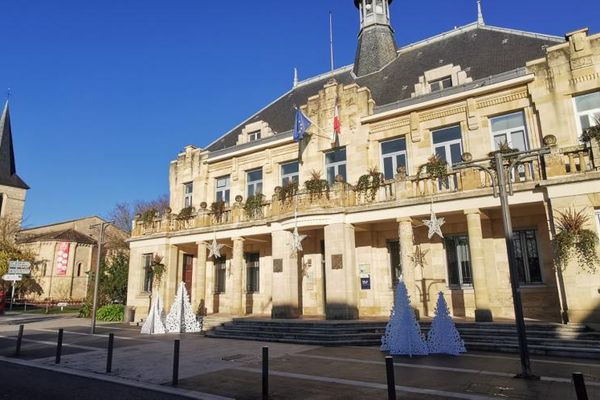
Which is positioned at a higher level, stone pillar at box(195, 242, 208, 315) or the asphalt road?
stone pillar at box(195, 242, 208, 315)

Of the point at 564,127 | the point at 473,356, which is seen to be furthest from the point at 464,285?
the point at 564,127

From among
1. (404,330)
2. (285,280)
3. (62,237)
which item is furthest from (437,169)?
(62,237)

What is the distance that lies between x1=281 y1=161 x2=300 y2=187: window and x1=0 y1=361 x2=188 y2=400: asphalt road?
13815mm

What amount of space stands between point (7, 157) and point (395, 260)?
59099 millimetres

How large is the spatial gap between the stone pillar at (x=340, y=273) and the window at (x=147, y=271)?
1247cm

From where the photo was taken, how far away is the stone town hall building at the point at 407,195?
14289 millimetres

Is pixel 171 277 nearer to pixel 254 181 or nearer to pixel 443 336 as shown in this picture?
pixel 254 181

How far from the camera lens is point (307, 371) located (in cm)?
970

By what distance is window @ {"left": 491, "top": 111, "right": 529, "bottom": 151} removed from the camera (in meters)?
15.9

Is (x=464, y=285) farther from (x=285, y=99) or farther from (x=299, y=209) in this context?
(x=285, y=99)

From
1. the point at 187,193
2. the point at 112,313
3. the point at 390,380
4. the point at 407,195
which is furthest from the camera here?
the point at 187,193

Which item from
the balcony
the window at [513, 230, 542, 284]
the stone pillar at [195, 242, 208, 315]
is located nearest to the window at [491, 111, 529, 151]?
the balcony

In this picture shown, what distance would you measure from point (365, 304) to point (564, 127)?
10604mm

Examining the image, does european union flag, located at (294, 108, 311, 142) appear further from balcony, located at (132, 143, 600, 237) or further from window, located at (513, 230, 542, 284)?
window, located at (513, 230, 542, 284)
